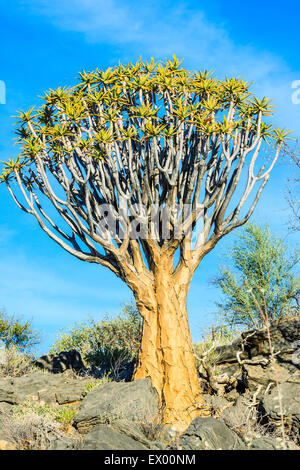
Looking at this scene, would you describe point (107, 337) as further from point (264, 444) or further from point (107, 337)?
point (264, 444)

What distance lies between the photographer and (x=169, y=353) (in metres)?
9.07

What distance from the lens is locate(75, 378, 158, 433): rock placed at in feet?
26.2

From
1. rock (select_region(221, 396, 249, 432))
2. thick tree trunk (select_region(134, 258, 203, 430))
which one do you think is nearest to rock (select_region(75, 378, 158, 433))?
thick tree trunk (select_region(134, 258, 203, 430))

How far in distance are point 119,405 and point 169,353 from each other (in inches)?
58.2

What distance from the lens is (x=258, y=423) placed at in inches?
322

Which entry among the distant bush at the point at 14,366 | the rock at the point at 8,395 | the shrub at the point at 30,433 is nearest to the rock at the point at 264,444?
the shrub at the point at 30,433

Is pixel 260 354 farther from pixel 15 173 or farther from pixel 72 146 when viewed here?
pixel 15 173

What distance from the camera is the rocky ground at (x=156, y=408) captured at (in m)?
6.47

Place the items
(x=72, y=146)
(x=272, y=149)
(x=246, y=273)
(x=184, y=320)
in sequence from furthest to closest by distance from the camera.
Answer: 1. (x=246, y=273)
2. (x=272, y=149)
3. (x=72, y=146)
4. (x=184, y=320)

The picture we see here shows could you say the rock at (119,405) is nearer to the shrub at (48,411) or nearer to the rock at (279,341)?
the shrub at (48,411)

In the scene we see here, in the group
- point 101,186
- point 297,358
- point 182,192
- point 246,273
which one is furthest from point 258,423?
point 246,273

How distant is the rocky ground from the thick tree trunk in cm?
30

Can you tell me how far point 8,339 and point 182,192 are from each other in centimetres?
1178

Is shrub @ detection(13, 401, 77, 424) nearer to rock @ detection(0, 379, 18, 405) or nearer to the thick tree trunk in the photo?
rock @ detection(0, 379, 18, 405)
